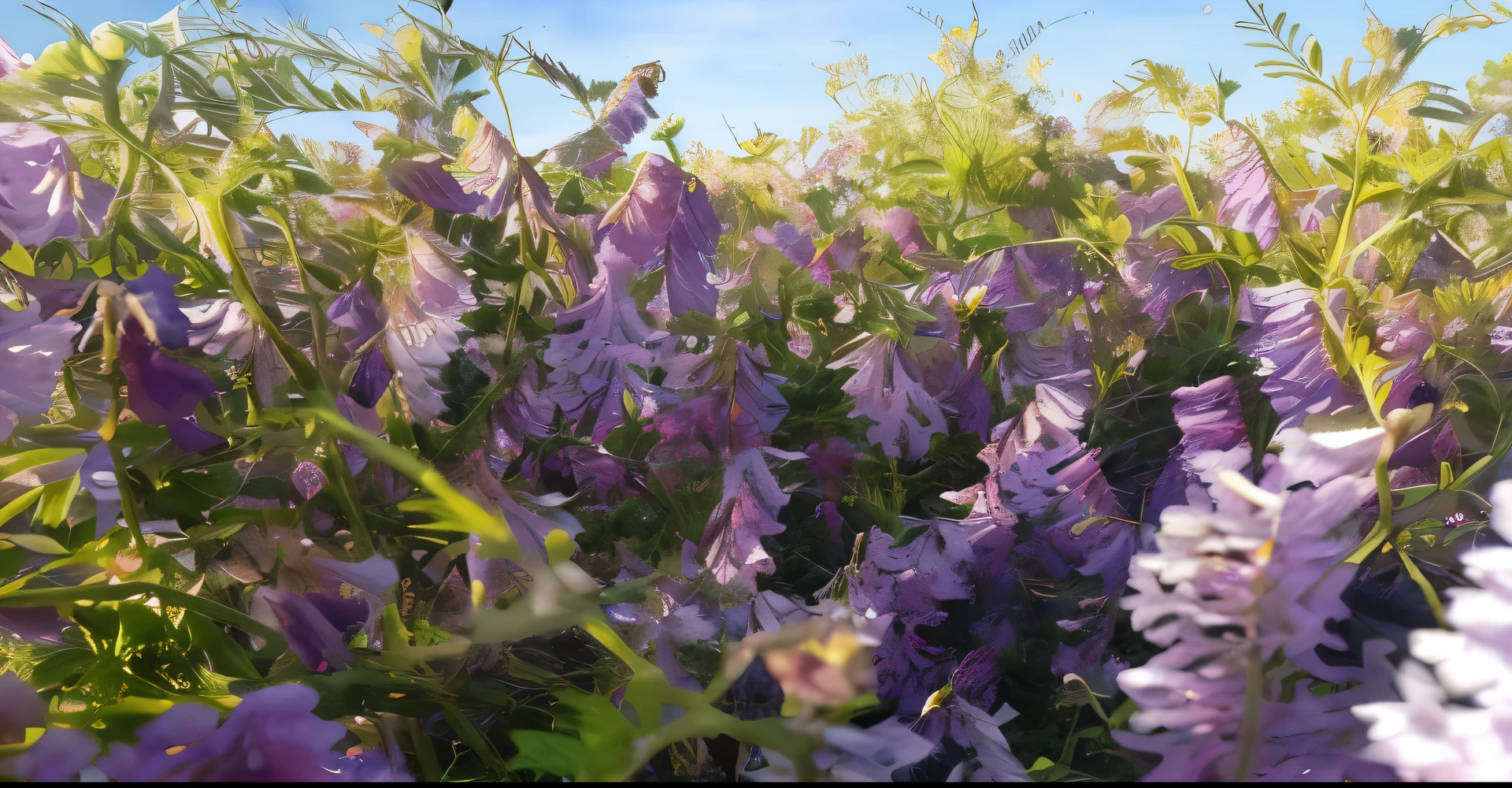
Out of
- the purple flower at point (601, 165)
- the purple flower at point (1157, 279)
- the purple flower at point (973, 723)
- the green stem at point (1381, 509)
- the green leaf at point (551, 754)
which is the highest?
the purple flower at point (601, 165)

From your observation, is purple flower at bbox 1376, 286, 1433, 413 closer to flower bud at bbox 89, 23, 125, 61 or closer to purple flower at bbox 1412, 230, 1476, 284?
purple flower at bbox 1412, 230, 1476, 284

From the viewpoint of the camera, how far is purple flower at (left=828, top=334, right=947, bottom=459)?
265 millimetres

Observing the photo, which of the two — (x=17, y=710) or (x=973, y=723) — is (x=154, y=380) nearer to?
(x=17, y=710)

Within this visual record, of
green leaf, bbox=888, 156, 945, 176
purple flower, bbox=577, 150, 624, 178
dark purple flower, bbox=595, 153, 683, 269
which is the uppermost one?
purple flower, bbox=577, 150, 624, 178

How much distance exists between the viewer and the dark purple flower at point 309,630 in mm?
236

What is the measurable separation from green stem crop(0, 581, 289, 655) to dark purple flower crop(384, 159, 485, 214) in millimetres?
128

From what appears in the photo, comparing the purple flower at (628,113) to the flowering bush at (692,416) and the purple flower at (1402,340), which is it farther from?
the purple flower at (1402,340)

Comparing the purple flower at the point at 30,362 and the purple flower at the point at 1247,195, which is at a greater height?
the purple flower at the point at 30,362

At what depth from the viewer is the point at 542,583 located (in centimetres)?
21

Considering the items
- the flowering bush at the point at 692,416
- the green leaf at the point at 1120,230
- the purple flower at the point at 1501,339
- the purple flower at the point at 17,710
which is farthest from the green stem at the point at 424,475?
the purple flower at the point at 1501,339

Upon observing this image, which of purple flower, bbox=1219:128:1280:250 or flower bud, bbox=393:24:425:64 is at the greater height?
flower bud, bbox=393:24:425:64

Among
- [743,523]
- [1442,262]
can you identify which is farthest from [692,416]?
[1442,262]

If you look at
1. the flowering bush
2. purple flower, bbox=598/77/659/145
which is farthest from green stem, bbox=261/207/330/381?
purple flower, bbox=598/77/659/145

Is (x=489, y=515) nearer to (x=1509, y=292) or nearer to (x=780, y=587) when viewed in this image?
(x=780, y=587)
